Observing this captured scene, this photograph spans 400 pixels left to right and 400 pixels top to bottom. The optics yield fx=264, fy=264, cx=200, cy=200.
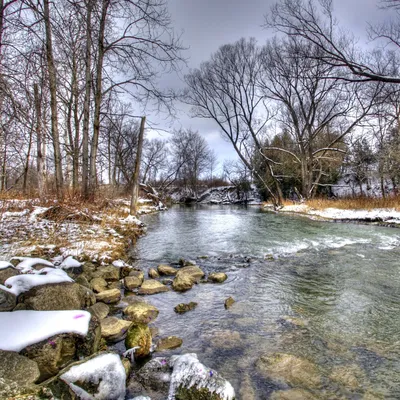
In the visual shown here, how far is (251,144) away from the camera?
111ft

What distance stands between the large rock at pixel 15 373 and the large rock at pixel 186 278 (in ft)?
9.11

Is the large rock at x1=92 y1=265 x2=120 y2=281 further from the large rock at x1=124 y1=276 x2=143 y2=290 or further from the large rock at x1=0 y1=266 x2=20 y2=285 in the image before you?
the large rock at x1=0 y1=266 x2=20 y2=285

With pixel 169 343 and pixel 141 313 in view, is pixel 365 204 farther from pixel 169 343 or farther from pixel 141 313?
pixel 169 343

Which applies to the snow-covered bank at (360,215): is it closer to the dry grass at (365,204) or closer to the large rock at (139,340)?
the dry grass at (365,204)

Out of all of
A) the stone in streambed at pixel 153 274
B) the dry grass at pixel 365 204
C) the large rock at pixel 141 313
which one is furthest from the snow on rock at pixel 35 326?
the dry grass at pixel 365 204

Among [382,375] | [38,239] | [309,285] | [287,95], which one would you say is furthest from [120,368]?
[287,95]

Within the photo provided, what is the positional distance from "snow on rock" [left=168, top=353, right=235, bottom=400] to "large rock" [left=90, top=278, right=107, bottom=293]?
229 centimetres

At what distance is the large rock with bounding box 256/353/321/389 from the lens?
2.29 metres

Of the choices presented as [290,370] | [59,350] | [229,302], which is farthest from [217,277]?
[59,350]

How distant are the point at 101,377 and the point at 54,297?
116 cm

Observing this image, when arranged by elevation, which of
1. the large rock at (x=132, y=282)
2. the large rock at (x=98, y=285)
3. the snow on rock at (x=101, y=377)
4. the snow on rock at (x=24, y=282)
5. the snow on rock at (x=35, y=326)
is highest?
the snow on rock at (x=24, y=282)

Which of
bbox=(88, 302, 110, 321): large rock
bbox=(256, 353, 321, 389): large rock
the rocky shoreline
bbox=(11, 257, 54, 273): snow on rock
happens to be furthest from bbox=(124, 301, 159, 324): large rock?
bbox=(256, 353, 321, 389): large rock

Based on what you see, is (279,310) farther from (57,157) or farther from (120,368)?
(57,157)

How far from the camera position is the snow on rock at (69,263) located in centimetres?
448
